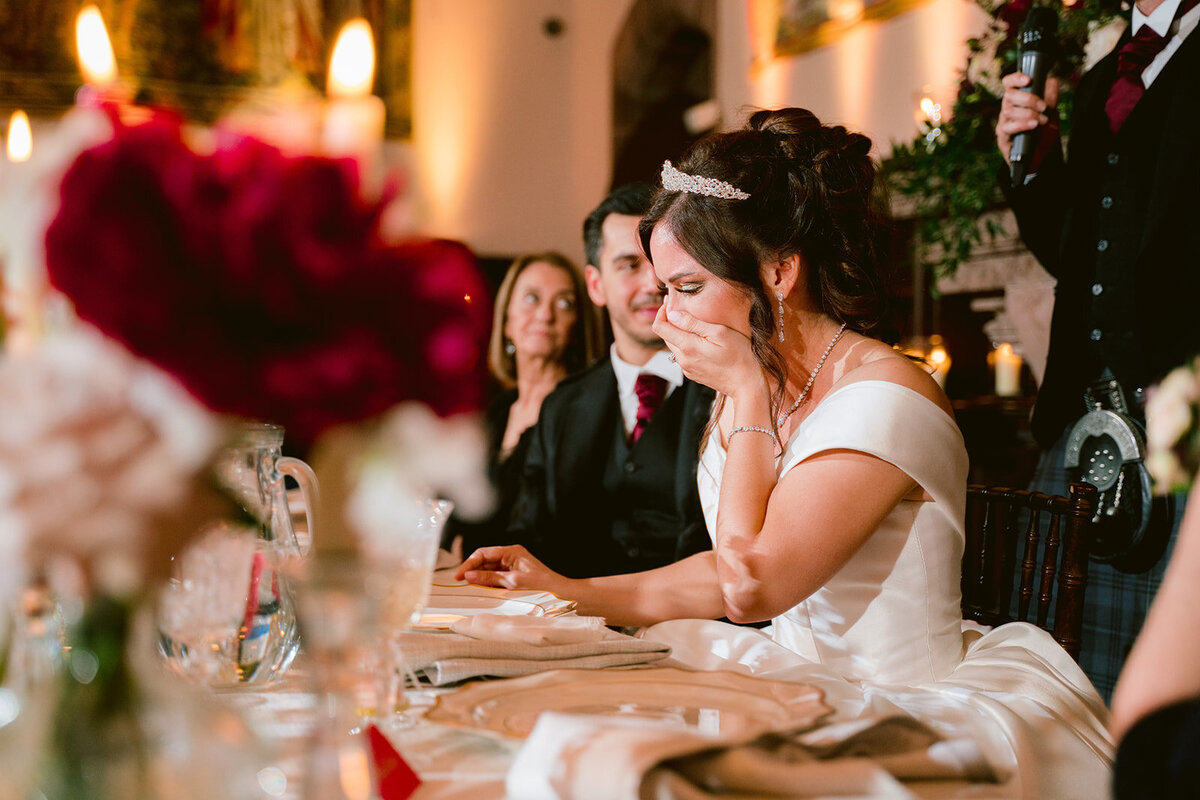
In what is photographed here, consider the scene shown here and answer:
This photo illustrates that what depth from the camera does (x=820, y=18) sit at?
593 centimetres

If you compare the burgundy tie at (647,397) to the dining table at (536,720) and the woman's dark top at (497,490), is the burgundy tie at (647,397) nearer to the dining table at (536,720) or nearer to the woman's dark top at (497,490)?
the woman's dark top at (497,490)

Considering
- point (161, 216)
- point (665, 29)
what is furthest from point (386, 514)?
point (665, 29)

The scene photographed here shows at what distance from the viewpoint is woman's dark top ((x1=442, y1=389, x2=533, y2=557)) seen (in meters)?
3.08

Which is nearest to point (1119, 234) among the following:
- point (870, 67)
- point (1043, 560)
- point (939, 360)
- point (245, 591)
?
point (1043, 560)

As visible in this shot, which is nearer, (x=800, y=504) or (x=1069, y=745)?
(x=1069, y=745)

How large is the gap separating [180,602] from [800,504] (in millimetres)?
912

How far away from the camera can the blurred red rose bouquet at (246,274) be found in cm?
58

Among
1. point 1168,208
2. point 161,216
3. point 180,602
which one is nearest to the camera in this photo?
point 161,216

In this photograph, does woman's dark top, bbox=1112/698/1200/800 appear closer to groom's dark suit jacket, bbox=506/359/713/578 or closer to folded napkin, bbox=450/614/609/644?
folded napkin, bbox=450/614/609/644

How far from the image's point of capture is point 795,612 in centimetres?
168

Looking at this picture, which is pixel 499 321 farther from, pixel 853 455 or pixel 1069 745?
pixel 1069 745

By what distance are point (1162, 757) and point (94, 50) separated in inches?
32.4

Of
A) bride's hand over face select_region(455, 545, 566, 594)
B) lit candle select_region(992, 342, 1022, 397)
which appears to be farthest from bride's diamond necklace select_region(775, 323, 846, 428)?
lit candle select_region(992, 342, 1022, 397)

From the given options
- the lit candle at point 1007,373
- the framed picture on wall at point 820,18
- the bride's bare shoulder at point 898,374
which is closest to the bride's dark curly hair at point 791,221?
the bride's bare shoulder at point 898,374
